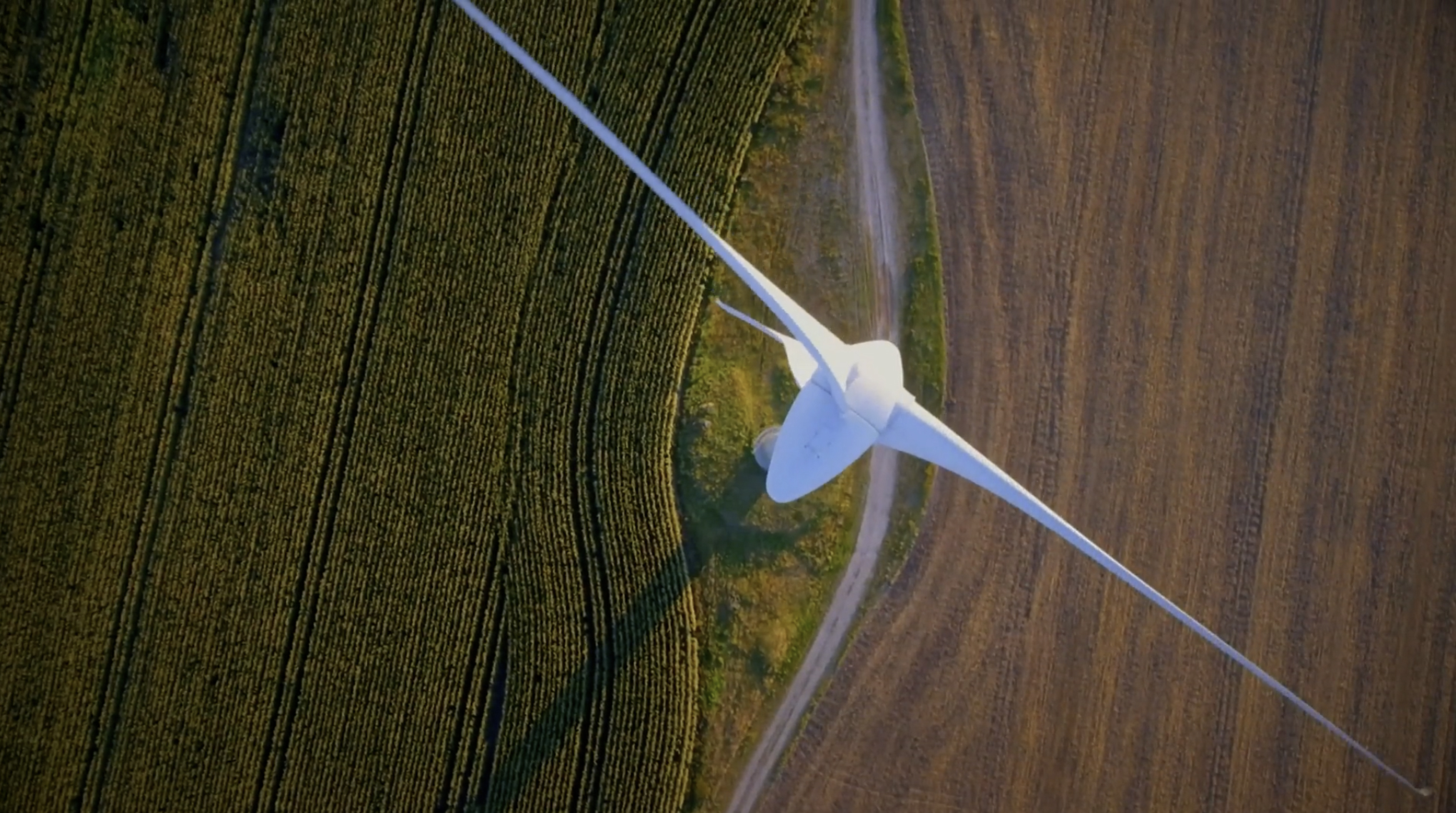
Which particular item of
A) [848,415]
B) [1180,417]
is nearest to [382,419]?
[848,415]

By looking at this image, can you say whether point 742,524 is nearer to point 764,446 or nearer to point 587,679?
point 764,446

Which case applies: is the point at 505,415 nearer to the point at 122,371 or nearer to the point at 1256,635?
the point at 122,371

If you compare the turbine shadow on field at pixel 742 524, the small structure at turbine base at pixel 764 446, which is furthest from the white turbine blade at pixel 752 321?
the turbine shadow on field at pixel 742 524

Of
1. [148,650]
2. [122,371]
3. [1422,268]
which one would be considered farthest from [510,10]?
[1422,268]

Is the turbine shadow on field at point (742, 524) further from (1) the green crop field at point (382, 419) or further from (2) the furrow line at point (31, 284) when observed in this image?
(2) the furrow line at point (31, 284)

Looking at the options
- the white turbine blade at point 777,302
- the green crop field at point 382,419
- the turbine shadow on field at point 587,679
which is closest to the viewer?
the white turbine blade at point 777,302
